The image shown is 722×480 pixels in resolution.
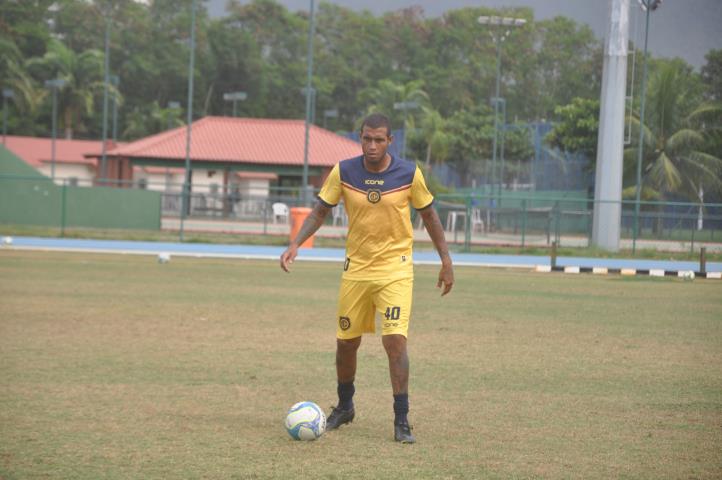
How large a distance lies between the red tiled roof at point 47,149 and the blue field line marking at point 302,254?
41.9 m

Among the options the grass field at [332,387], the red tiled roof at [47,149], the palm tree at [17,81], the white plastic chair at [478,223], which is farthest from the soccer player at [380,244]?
the palm tree at [17,81]

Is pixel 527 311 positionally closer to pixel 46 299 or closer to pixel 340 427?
pixel 46 299

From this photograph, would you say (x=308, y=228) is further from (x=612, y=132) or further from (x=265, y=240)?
(x=612, y=132)

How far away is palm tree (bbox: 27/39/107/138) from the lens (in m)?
79.1

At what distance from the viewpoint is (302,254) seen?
31.0 metres

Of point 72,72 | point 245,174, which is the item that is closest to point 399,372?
point 245,174

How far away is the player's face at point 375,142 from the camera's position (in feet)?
23.9

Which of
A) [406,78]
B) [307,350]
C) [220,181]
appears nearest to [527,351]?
[307,350]

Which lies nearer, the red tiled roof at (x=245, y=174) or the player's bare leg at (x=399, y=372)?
the player's bare leg at (x=399, y=372)

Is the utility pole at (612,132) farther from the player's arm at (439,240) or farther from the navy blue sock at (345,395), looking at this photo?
the navy blue sock at (345,395)

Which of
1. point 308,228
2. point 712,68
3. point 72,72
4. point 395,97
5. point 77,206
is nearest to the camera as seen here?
point 308,228

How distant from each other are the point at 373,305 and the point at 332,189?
93 centimetres

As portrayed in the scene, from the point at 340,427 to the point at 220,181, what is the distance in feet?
189

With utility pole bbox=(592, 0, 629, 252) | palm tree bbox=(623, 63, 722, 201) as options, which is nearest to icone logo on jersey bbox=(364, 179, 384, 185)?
utility pole bbox=(592, 0, 629, 252)
